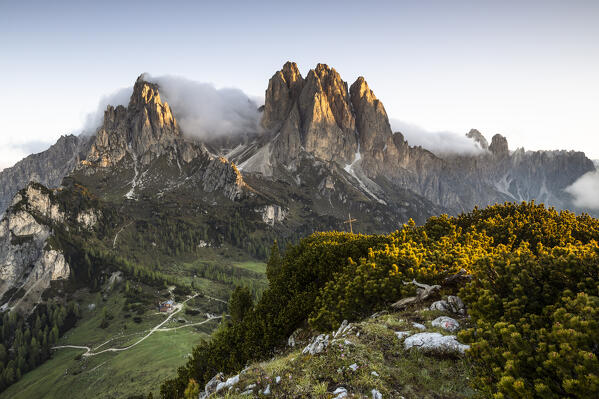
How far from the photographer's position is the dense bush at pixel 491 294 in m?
9.49

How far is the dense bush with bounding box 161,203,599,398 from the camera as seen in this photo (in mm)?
9492

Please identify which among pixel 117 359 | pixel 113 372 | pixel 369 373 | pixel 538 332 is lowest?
pixel 117 359

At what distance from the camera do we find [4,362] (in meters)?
147

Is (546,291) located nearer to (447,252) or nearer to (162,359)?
(447,252)

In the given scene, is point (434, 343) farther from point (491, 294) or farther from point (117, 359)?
point (117, 359)

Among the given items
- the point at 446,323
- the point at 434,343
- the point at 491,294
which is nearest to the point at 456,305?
the point at 446,323

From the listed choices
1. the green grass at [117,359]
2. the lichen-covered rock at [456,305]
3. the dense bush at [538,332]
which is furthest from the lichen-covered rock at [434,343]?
the green grass at [117,359]

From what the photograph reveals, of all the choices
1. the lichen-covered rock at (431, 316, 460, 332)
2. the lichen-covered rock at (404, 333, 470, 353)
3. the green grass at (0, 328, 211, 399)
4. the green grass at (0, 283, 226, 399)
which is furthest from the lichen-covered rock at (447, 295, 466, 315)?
the green grass at (0, 328, 211, 399)

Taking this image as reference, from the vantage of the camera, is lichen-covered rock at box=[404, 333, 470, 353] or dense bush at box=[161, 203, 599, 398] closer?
dense bush at box=[161, 203, 599, 398]

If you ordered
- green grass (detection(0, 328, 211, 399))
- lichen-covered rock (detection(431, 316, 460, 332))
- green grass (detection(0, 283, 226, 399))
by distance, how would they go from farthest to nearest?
green grass (detection(0, 283, 226, 399)) → green grass (detection(0, 328, 211, 399)) → lichen-covered rock (detection(431, 316, 460, 332))

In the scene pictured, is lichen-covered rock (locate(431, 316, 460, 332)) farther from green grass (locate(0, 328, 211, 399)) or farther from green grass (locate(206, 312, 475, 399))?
green grass (locate(0, 328, 211, 399))

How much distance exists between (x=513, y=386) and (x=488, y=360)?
76.4 inches

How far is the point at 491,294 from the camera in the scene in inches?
626

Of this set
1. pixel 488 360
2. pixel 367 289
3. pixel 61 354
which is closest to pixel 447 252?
pixel 367 289
